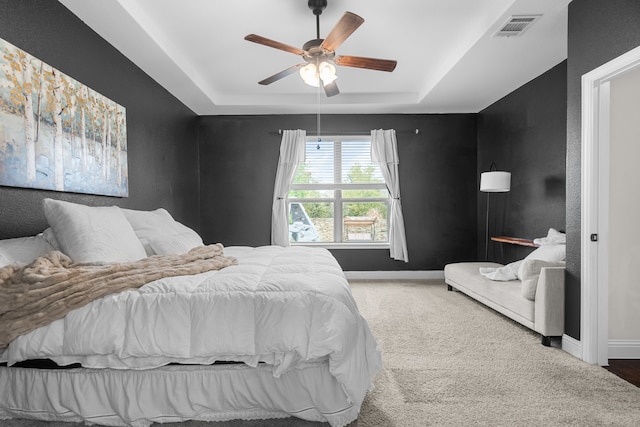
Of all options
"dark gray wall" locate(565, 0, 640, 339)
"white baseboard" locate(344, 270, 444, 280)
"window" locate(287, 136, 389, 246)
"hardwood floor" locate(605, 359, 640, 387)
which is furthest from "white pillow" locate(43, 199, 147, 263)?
"white baseboard" locate(344, 270, 444, 280)

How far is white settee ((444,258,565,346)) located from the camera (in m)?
2.91

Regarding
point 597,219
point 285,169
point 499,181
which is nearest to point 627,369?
point 597,219

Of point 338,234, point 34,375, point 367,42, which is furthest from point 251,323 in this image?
point 338,234

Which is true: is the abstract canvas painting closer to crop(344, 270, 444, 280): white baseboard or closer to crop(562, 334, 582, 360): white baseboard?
crop(344, 270, 444, 280): white baseboard

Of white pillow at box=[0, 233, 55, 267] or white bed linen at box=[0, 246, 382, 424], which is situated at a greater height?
white pillow at box=[0, 233, 55, 267]

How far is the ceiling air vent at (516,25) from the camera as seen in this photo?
9.80 feet

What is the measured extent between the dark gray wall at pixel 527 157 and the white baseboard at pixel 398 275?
74cm

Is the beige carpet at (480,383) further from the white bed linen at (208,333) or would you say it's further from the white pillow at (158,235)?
the white pillow at (158,235)

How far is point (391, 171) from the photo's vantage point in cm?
578

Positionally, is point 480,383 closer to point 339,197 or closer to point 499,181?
point 499,181

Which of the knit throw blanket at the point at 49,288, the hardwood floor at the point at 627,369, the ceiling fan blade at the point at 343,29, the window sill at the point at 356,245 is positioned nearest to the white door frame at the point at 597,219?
the hardwood floor at the point at 627,369

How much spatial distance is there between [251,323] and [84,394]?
836 millimetres

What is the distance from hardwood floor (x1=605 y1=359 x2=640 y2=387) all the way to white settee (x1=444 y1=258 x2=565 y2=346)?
38 cm

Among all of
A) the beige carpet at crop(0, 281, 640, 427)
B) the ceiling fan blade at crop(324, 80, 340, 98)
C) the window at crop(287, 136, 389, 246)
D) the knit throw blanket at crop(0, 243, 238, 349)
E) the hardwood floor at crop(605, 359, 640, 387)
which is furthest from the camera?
the window at crop(287, 136, 389, 246)
